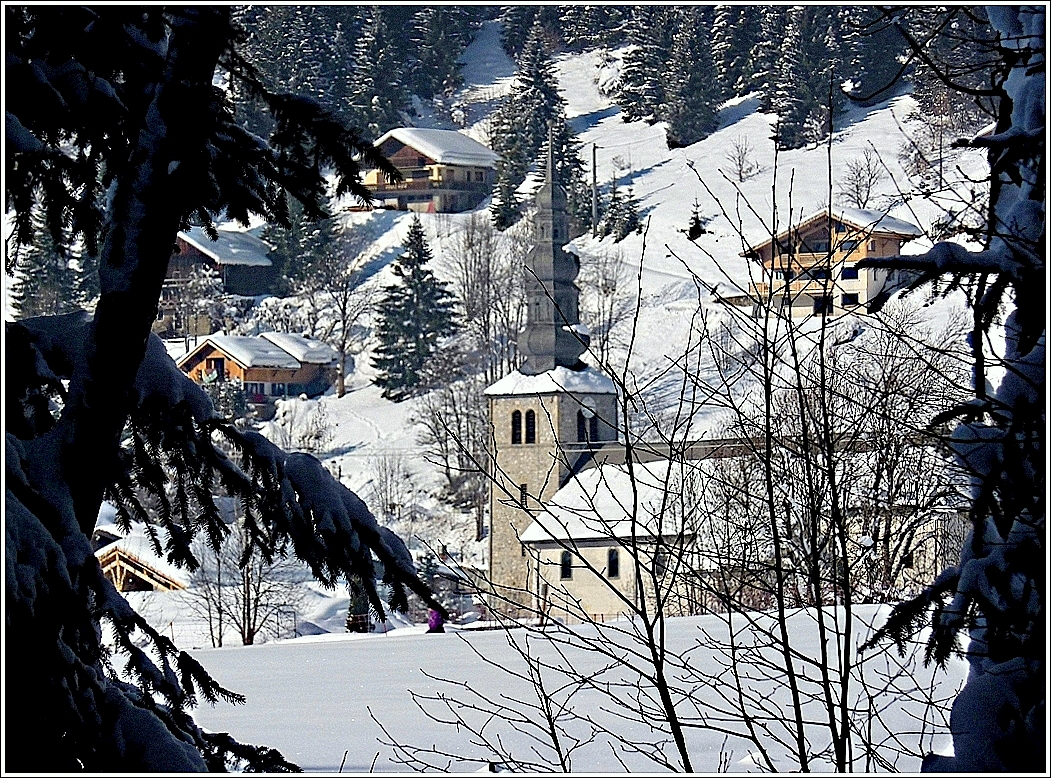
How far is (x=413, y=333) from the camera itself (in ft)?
177

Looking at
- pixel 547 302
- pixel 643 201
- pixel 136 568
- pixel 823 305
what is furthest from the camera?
pixel 643 201

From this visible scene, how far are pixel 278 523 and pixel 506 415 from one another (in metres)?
36.5

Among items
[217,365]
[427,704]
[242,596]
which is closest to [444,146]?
[217,365]

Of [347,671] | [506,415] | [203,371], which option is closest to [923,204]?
[506,415]

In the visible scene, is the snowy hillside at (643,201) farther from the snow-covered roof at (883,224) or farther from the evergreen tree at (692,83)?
the snow-covered roof at (883,224)

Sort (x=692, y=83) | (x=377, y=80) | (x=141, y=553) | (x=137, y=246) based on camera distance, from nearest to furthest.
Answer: (x=137, y=246) < (x=141, y=553) < (x=692, y=83) < (x=377, y=80)

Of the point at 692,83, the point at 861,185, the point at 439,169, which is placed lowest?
the point at 861,185

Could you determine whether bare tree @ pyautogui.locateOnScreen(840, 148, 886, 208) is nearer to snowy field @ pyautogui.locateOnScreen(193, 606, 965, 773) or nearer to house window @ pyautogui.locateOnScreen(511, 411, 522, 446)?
snowy field @ pyautogui.locateOnScreen(193, 606, 965, 773)

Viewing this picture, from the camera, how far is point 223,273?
60844 mm

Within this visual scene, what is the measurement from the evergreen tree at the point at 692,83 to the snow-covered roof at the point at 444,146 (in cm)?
838

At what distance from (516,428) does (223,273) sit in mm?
24800

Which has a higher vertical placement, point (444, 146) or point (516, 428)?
point (444, 146)

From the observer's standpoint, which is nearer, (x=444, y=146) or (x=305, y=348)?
(x=305, y=348)

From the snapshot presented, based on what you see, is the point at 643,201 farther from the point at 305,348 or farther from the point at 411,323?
the point at 305,348
